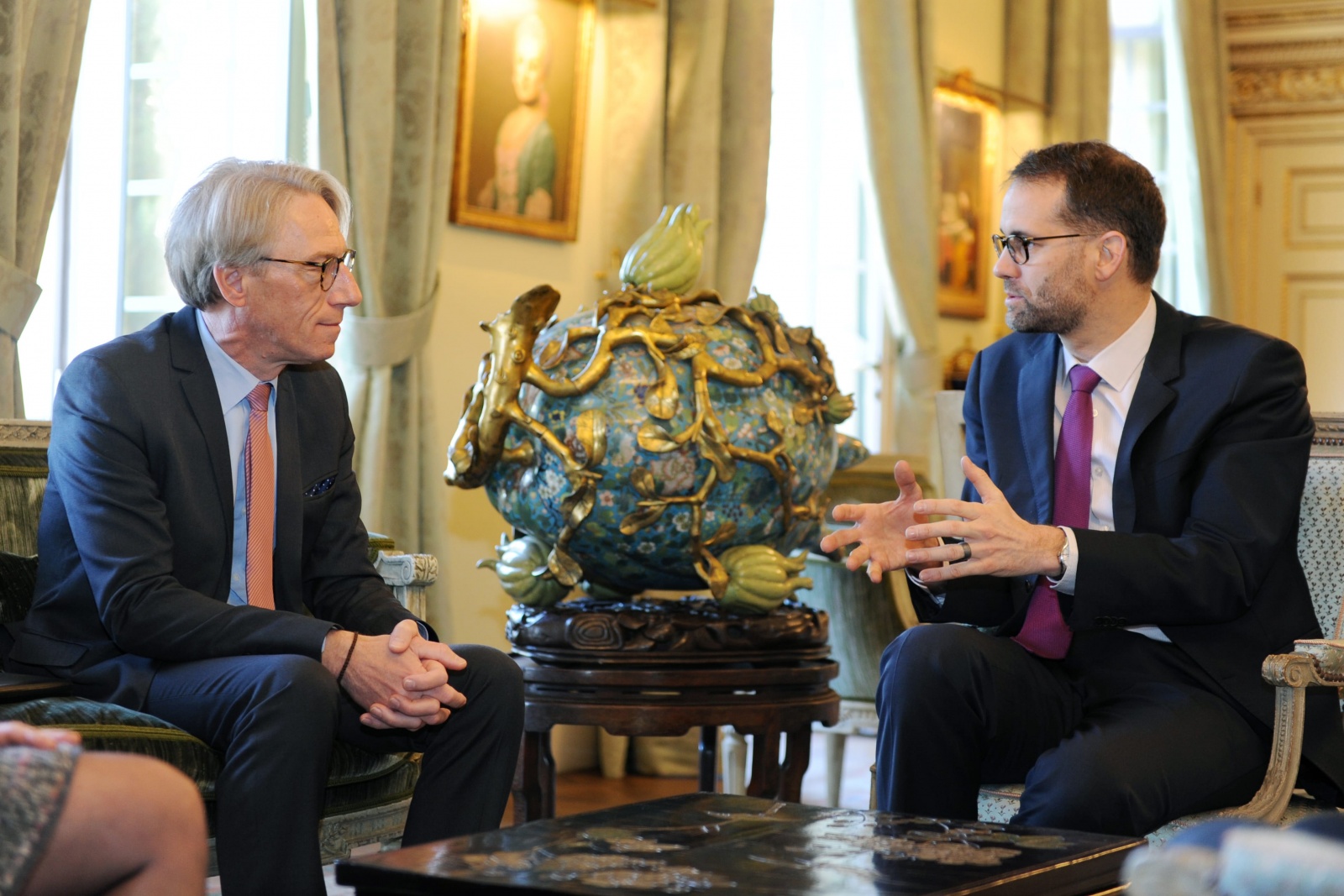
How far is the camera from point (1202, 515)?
9.05 feet

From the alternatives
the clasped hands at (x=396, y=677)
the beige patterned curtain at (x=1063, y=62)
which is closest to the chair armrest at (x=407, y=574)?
the clasped hands at (x=396, y=677)

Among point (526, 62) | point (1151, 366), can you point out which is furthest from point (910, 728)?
point (526, 62)

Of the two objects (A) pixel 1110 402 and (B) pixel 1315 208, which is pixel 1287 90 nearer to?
(B) pixel 1315 208

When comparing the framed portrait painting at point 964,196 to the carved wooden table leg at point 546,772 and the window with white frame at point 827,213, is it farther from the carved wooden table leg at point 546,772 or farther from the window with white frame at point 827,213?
the carved wooden table leg at point 546,772

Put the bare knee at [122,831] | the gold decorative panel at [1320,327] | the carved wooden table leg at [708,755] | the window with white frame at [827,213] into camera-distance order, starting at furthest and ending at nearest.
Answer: the gold decorative panel at [1320,327], the window with white frame at [827,213], the carved wooden table leg at [708,755], the bare knee at [122,831]

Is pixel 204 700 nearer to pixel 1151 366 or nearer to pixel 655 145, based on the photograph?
pixel 1151 366

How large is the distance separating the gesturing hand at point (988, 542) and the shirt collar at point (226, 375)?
1.23 meters

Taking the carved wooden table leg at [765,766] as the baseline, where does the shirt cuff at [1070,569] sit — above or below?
above

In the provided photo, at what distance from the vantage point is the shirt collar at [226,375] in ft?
9.13

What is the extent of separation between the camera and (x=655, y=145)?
5.77 m

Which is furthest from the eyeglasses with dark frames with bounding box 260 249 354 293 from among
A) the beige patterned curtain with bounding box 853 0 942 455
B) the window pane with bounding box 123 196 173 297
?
the beige patterned curtain with bounding box 853 0 942 455

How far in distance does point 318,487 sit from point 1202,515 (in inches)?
63.7

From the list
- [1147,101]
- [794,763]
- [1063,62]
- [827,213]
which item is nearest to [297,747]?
[794,763]

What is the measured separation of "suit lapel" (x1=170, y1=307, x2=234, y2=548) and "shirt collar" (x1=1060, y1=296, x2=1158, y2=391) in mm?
1614
